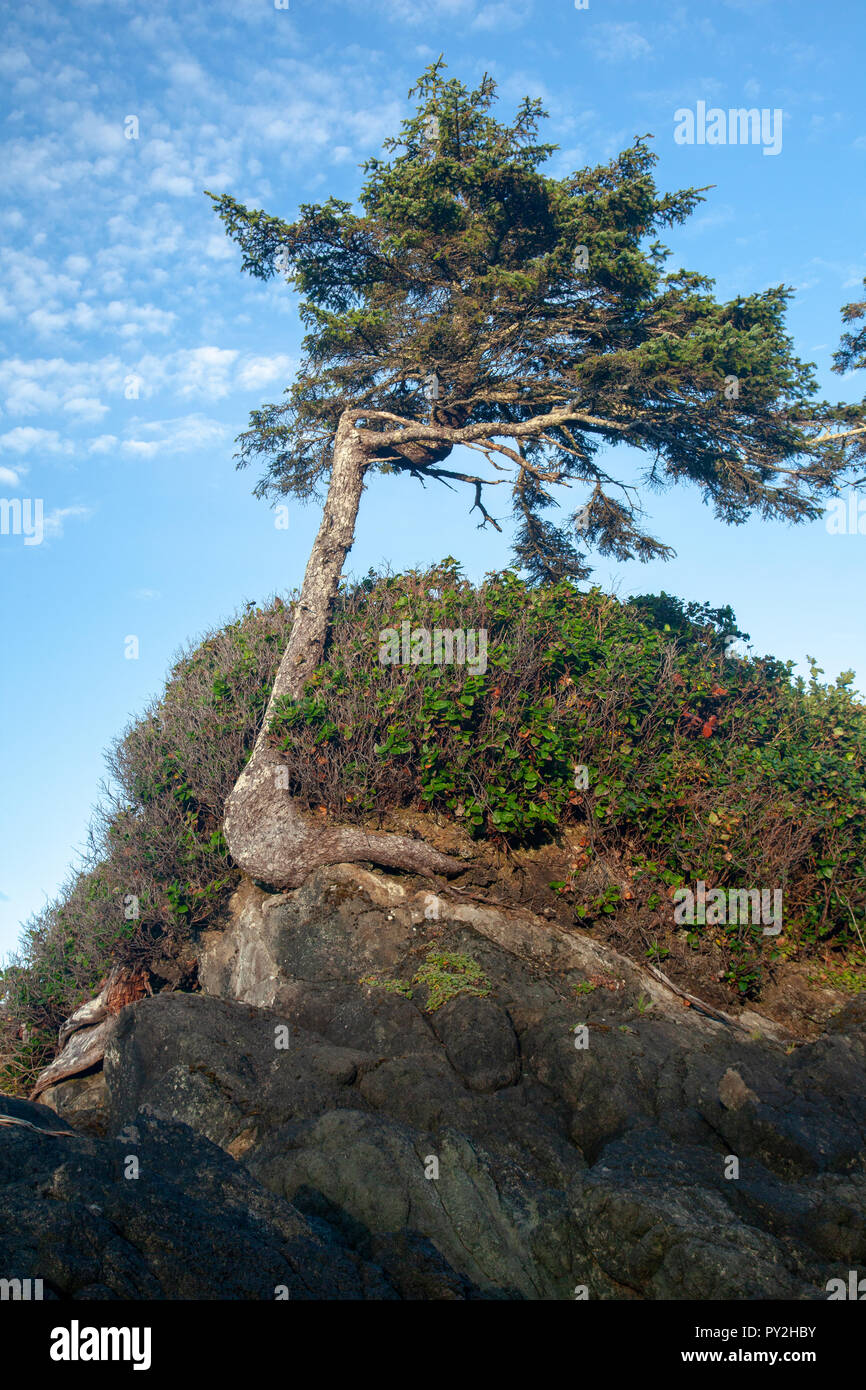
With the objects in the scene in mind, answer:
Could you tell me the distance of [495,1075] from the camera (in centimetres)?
750

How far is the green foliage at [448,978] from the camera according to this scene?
28.0 feet

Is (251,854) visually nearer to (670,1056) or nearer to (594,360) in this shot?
(670,1056)

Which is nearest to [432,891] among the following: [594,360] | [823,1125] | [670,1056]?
[670,1056]

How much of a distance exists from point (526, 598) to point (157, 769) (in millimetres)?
6315

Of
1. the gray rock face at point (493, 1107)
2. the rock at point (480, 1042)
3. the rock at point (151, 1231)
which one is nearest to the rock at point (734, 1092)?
the gray rock face at point (493, 1107)

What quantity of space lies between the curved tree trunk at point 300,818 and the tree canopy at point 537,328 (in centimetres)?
291

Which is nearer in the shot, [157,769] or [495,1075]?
[495,1075]

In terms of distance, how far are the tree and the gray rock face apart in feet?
11.7

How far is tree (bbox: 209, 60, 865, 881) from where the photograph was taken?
1284 centimetres

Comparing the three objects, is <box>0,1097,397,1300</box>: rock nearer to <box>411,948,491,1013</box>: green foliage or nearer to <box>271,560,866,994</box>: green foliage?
<box>411,948,491,1013</box>: green foliage

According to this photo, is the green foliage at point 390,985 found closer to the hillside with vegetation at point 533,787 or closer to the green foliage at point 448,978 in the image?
the green foliage at point 448,978

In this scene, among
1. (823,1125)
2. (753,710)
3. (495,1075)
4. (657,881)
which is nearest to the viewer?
(823,1125)

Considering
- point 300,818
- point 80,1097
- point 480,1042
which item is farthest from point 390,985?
point 80,1097
